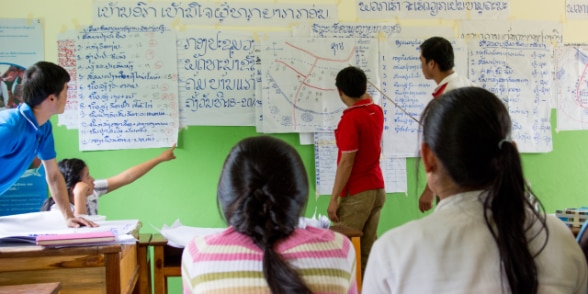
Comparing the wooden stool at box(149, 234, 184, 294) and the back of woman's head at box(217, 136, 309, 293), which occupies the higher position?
the back of woman's head at box(217, 136, 309, 293)

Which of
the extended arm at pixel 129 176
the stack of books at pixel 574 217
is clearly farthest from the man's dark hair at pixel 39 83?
the stack of books at pixel 574 217

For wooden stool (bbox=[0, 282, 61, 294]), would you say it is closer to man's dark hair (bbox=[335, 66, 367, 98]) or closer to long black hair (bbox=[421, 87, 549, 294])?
long black hair (bbox=[421, 87, 549, 294])

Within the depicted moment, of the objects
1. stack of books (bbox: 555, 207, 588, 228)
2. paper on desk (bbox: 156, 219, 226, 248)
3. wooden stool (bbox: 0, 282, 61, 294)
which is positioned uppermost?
stack of books (bbox: 555, 207, 588, 228)

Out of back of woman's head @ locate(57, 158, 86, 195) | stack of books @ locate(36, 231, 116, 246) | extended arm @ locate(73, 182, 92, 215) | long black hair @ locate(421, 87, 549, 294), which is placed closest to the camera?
long black hair @ locate(421, 87, 549, 294)

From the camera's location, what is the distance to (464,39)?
3666mm

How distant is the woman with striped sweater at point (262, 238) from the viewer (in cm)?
109

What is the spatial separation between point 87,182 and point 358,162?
1.49 metres

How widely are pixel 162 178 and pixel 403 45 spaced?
179cm

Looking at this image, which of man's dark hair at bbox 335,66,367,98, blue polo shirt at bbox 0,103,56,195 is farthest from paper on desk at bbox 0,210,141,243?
man's dark hair at bbox 335,66,367,98

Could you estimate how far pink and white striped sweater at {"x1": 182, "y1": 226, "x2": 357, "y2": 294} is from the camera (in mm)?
1087

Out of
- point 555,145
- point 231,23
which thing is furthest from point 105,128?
point 555,145

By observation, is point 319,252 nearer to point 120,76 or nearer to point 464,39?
point 120,76

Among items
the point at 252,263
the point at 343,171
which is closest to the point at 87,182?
the point at 343,171

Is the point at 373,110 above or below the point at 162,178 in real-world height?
above
